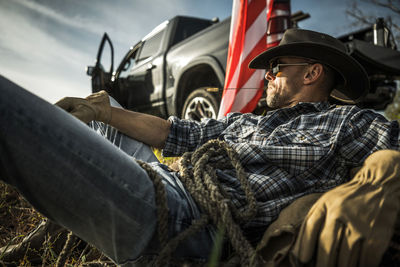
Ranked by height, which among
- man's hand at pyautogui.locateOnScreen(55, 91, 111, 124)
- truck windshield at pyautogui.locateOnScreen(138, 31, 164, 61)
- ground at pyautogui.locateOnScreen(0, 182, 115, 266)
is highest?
truck windshield at pyautogui.locateOnScreen(138, 31, 164, 61)

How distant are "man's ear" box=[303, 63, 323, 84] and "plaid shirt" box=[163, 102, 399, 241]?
0.35 metres

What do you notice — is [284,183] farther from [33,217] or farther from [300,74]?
[33,217]

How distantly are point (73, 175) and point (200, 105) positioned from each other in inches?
119

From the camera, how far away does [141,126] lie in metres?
1.73

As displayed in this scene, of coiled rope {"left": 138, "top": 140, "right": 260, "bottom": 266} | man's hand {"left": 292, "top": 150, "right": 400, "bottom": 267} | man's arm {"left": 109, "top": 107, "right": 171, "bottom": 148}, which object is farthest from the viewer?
man's arm {"left": 109, "top": 107, "right": 171, "bottom": 148}

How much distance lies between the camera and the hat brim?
1.83 metres

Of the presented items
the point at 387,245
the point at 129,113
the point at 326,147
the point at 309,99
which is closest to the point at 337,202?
the point at 387,245

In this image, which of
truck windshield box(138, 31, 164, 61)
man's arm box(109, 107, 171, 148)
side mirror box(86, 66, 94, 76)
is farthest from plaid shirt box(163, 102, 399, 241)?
side mirror box(86, 66, 94, 76)

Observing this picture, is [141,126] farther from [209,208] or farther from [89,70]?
[89,70]

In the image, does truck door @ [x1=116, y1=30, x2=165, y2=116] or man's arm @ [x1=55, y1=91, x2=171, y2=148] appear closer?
man's arm @ [x1=55, y1=91, x2=171, y2=148]

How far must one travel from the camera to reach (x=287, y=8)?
314cm

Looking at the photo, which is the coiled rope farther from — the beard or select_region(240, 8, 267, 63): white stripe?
select_region(240, 8, 267, 63): white stripe

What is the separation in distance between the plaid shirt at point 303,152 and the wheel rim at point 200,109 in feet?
6.42

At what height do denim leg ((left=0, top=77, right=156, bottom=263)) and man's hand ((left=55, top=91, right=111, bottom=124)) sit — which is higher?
man's hand ((left=55, top=91, right=111, bottom=124))
